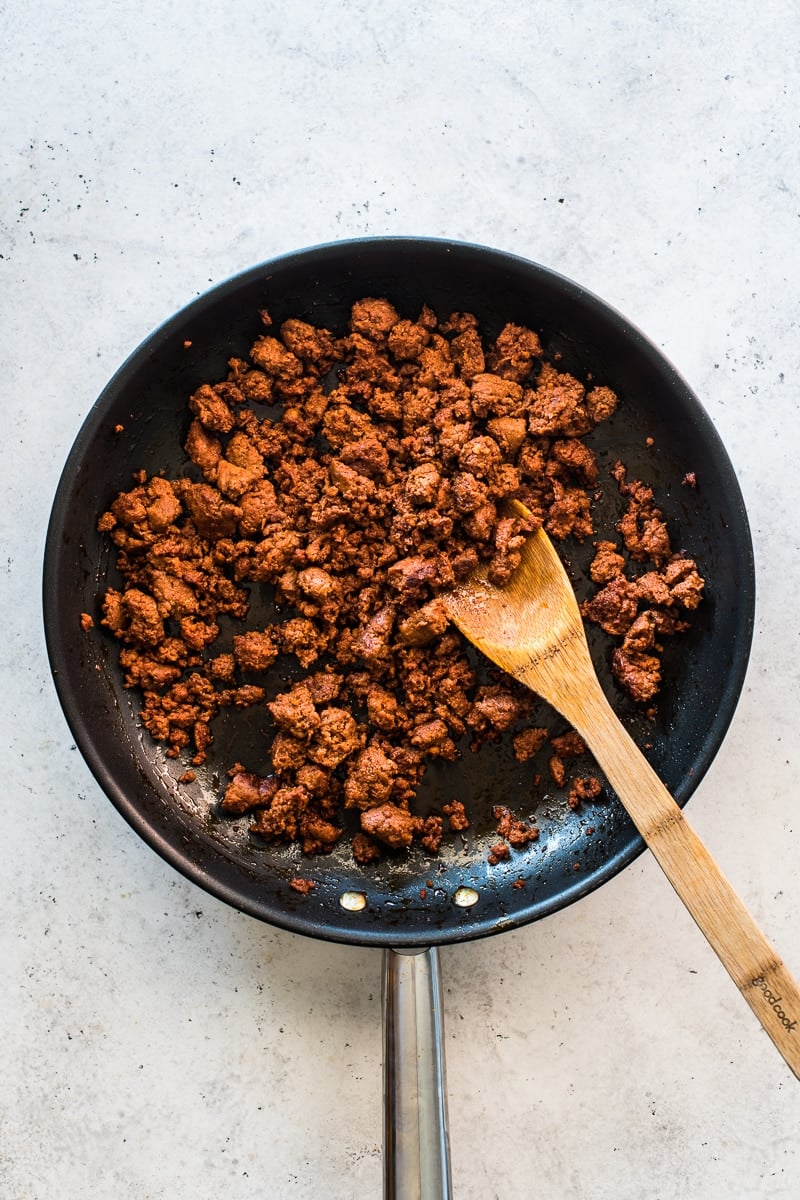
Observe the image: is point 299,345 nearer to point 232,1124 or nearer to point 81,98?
point 81,98

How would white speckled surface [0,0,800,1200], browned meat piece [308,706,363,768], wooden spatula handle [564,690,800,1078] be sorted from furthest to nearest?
white speckled surface [0,0,800,1200] < browned meat piece [308,706,363,768] < wooden spatula handle [564,690,800,1078]

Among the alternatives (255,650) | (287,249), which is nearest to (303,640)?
(255,650)

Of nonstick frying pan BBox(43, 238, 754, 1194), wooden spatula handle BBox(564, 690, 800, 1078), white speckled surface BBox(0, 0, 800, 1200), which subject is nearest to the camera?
wooden spatula handle BBox(564, 690, 800, 1078)

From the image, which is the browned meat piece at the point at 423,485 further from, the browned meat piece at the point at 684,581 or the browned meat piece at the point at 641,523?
the browned meat piece at the point at 684,581

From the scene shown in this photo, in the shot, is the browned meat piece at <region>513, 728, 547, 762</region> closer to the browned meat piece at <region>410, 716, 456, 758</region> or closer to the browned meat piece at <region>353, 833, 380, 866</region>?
the browned meat piece at <region>410, 716, 456, 758</region>

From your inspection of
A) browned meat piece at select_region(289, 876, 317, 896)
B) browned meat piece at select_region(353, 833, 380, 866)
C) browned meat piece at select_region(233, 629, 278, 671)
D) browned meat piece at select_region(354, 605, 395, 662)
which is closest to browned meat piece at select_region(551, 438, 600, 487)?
browned meat piece at select_region(354, 605, 395, 662)

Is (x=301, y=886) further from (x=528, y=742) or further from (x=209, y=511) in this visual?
(x=209, y=511)

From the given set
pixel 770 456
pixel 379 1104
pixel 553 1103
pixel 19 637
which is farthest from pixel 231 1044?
pixel 770 456
